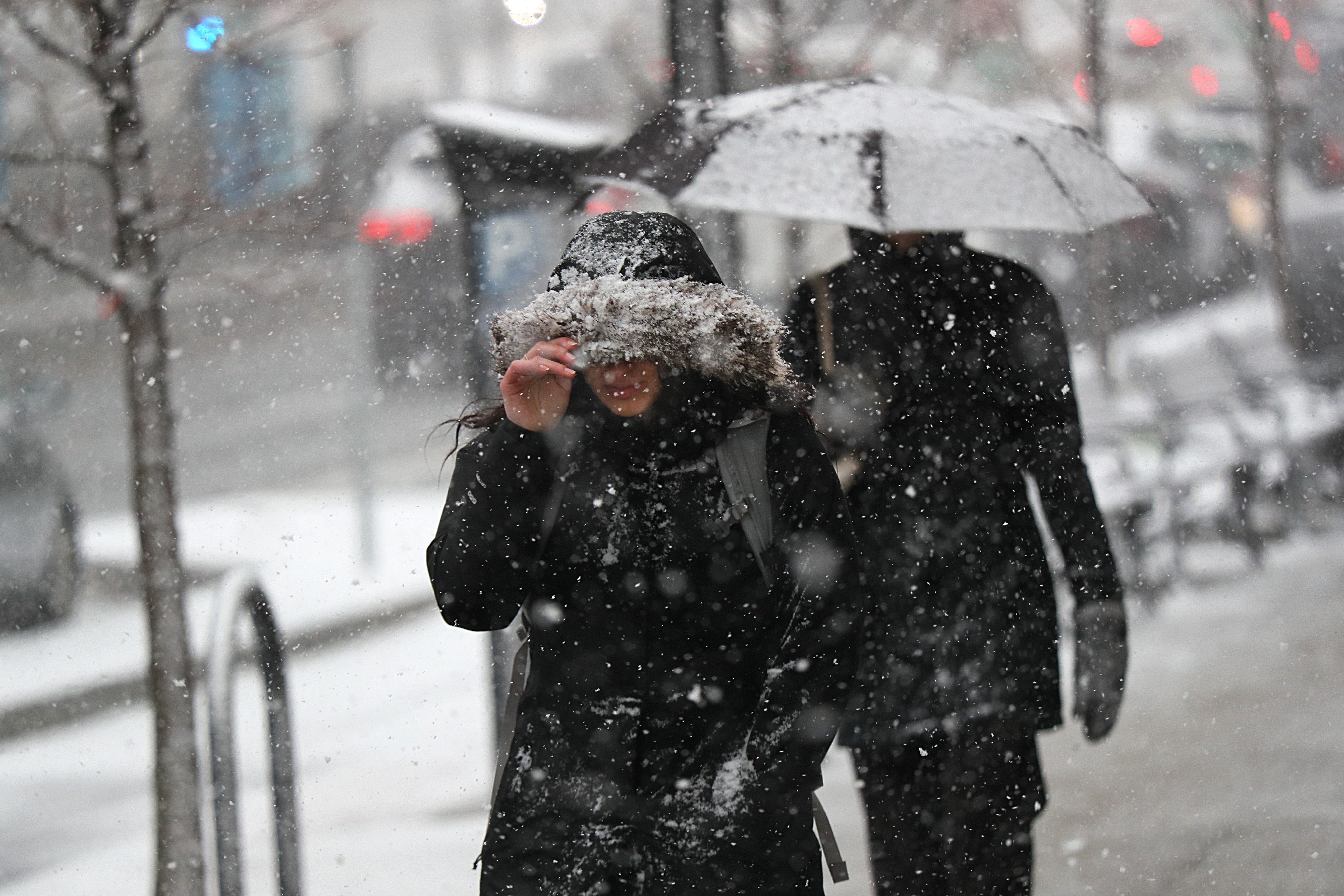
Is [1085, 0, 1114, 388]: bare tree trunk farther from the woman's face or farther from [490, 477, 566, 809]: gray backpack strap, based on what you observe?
[490, 477, 566, 809]: gray backpack strap

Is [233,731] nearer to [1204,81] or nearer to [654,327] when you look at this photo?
[654,327]

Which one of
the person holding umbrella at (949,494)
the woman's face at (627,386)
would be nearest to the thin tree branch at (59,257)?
the person holding umbrella at (949,494)

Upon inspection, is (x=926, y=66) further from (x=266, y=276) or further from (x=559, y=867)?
(x=559, y=867)

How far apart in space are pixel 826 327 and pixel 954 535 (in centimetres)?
54

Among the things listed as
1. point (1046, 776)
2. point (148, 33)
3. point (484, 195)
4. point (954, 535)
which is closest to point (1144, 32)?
point (1046, 776)

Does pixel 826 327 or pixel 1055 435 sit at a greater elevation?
pixel 826 327

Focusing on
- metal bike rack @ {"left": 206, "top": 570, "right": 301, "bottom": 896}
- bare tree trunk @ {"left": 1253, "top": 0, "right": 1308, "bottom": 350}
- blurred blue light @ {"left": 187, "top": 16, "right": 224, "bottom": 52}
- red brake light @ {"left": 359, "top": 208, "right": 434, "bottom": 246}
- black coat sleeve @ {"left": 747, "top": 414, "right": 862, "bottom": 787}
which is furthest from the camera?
Answer: bare tree trunk @ {"left": 1253, "top": 0, "right": 1308, "bottom": 350}

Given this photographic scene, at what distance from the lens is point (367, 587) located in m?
8.27

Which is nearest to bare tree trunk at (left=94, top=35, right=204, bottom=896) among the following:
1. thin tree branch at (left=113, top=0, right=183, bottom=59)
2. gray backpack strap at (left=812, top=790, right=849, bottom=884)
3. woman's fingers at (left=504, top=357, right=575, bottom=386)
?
thin tree branch at (left=113, top=0, right=183, bottom=59)

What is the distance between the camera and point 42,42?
10.2 ft

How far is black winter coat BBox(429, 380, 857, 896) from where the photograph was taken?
1.83m

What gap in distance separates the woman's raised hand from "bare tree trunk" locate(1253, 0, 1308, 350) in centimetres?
883

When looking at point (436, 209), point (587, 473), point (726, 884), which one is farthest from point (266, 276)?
point (726, 884)

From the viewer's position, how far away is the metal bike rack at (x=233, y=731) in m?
2.96
